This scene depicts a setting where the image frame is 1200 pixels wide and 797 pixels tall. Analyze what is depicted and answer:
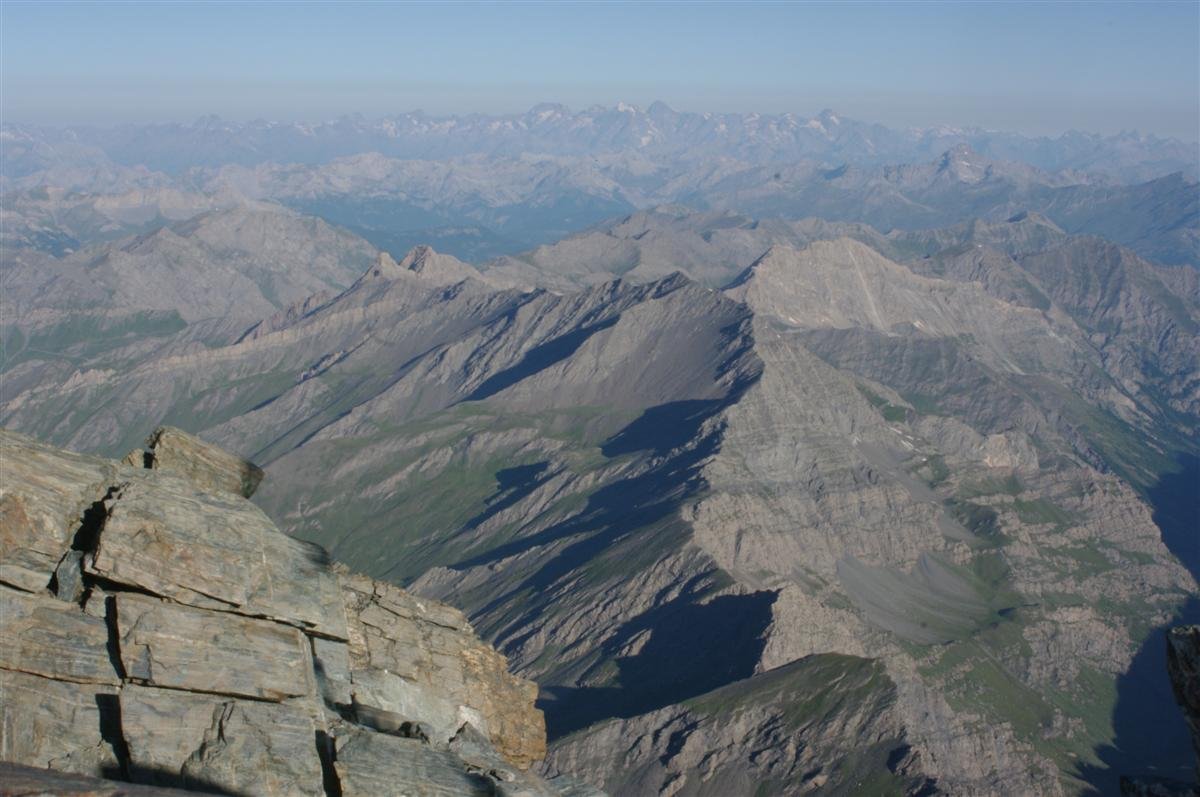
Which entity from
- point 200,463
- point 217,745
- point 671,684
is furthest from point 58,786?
point 671,684

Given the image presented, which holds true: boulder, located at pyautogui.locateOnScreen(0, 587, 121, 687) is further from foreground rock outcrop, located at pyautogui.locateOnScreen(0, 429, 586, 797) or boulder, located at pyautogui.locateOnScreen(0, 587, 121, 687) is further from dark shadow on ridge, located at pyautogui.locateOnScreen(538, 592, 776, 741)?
dark shadow on ridge, located at pyautogui.locateOnScreen(538, 592, 776, 741)

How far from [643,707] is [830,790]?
38.5 metres

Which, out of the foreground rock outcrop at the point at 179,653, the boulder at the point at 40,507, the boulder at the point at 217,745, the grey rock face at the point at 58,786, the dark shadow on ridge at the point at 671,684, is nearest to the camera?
the grey rock face at the point at 58,786

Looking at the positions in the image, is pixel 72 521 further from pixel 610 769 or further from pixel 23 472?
pixel 610 769

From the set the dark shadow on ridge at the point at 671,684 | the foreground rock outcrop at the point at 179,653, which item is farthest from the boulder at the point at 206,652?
the dark shadow on ridge at the point at 671,684

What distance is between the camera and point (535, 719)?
5575 centimetres

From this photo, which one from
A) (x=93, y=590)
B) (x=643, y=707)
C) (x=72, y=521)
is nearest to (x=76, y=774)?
(x=93, y=590)

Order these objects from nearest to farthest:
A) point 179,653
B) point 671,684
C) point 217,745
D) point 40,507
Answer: point 217,745 → point 179,653 → point 40,507 → point 671,684

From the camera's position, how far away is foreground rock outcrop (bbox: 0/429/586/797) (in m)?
36.1

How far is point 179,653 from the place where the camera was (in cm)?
3791

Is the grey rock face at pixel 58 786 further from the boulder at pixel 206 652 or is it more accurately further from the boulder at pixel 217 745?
the boulder at pixel 206 652

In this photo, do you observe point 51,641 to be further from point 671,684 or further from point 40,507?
point 671,684

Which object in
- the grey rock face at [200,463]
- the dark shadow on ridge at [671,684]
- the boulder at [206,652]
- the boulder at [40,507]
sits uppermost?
the boulder at [40,507]

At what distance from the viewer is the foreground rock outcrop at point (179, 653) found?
3612cm
